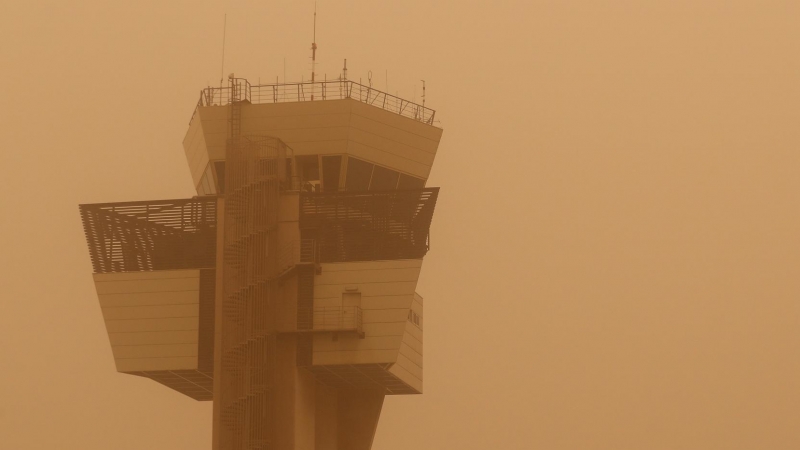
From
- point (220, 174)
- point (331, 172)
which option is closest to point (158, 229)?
point (220, 174)

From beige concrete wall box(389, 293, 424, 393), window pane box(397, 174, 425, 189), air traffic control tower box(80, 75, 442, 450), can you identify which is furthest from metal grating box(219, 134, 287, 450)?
beige concrete wall box(389, 293, 424, 393)

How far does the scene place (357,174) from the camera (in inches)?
2635

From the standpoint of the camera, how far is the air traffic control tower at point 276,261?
63.3m

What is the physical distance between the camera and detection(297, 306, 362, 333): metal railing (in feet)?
208

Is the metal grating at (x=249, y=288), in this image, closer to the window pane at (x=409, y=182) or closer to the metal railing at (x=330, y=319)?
the metal railing at (x=330, y=319)

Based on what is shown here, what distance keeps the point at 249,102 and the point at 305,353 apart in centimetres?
1193

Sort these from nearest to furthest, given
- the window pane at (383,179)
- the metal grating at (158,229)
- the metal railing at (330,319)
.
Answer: the metal railing at (330,319), the metal grating at (158,229), the window pane at (383,179)

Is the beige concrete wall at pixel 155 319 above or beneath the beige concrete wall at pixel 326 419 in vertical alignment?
above

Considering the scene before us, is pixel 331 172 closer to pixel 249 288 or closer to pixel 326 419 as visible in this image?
pixel 249 288

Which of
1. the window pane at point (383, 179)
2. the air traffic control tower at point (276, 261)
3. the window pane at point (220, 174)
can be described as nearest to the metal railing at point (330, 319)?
the air traffic control tower at point (276, 261)

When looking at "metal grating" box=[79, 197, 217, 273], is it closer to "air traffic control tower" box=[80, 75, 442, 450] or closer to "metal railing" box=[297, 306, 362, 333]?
"air traffic control tower" box=[80, 75, 442, 450]

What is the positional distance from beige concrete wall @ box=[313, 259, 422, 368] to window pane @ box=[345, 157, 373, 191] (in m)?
4.60

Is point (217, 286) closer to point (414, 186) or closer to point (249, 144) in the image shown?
point (249, 144)

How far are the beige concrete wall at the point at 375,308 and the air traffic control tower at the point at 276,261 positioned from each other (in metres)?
0.06
